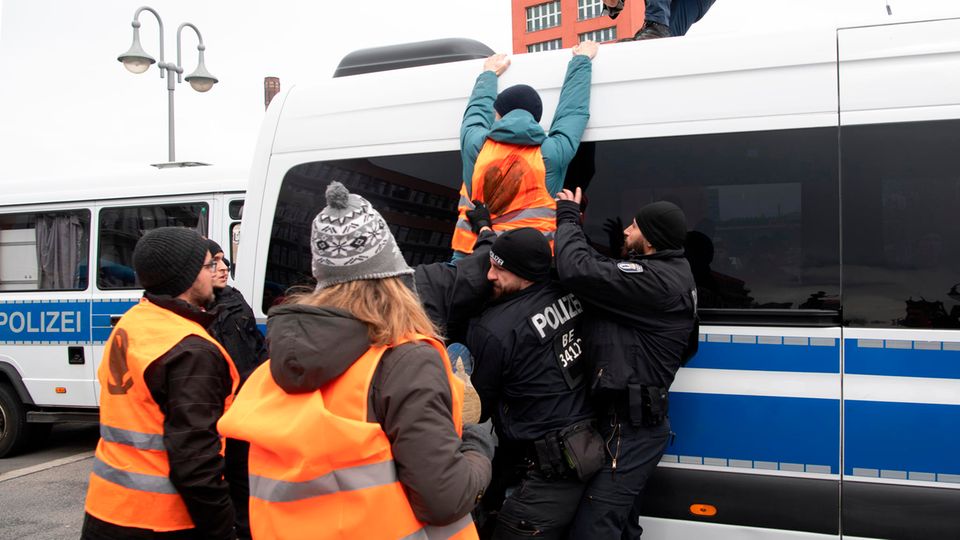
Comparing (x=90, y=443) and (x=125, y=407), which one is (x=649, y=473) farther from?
(x=90, y=443)

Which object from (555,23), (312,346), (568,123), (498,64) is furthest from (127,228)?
(555,23)

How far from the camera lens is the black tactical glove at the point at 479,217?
3.14 metres

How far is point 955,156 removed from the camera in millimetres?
2766

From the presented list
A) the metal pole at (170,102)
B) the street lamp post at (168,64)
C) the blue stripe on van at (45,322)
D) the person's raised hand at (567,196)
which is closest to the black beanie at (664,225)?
the person's raised hand at (567,196)

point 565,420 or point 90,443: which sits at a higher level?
point 565,420

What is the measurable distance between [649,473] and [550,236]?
1026mm

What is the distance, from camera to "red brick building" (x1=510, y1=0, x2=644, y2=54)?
67938 millimetres

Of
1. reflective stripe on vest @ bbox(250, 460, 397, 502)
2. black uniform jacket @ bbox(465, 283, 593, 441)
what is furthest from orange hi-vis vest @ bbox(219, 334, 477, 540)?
black uniform jacket @ bbox(465, 283, 593, 441)

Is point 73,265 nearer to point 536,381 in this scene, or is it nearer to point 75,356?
point 75,356

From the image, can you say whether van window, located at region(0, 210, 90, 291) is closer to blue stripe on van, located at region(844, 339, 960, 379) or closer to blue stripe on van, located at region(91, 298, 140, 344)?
blue stripe on van, located at region(91, 298, 140, 344)

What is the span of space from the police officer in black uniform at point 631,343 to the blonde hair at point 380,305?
3.71 feet

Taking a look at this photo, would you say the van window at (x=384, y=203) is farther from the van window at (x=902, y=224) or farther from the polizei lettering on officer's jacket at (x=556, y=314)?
the van window at (x=902, y=224)

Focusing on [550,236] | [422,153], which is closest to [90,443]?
[422,153]

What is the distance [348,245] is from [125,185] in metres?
6.44
